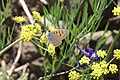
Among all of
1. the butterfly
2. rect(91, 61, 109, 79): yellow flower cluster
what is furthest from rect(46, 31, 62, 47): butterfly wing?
rect(91, 61, 109, 79): yellow flower cluster

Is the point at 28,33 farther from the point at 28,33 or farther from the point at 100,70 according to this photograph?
the point at 100,70

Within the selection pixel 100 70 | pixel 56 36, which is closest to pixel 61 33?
pixel 56 36

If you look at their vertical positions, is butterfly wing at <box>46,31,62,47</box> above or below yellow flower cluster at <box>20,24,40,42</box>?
below

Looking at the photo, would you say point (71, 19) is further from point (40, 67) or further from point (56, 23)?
point (40, 67)

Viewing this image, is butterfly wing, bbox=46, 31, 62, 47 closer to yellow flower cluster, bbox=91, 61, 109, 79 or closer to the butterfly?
the butterfly

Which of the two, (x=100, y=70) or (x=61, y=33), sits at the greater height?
(x=61, y=33)

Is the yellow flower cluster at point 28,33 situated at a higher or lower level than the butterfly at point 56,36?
higher

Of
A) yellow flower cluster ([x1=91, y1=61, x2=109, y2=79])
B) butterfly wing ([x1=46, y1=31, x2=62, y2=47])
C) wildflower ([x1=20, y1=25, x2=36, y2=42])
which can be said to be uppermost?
wildflower ([x1=20, y1=25, x2=36, y2=42])

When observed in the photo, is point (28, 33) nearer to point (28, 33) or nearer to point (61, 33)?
point (28, 33)

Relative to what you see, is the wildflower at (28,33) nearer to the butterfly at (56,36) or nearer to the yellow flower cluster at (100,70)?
the butterfly at (56,36)

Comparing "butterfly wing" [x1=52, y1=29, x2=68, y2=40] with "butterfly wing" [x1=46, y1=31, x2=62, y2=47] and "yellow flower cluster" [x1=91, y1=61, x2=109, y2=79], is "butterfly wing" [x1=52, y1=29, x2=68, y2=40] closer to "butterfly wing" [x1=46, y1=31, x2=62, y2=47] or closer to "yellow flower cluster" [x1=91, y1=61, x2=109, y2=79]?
"butterfly wing" [x1=46, y1=31, x2=62, y2=47]

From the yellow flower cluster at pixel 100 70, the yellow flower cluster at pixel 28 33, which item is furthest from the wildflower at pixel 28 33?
the yellow flower cluster at pixel 100 70
